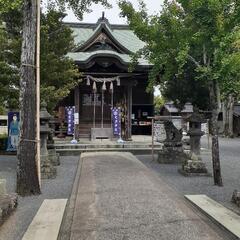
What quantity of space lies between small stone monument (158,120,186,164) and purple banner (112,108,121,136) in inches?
232

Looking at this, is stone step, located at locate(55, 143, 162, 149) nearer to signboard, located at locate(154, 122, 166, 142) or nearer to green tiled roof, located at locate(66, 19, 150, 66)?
signboard, located at locate(154, 122, 166, 142)

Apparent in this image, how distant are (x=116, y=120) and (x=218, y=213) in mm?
15239

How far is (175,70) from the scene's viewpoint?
12.1 meters

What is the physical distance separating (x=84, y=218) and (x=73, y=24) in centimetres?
2775

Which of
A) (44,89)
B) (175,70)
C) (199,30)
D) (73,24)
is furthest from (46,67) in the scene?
(73,24)

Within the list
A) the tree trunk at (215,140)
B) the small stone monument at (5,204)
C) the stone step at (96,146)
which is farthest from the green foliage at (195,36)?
the stone step at (96,146)

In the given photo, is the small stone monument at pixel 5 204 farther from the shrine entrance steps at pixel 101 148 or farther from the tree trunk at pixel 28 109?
the shrine entrance steps at pixel 101 148

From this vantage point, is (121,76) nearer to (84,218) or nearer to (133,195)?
(133,195)

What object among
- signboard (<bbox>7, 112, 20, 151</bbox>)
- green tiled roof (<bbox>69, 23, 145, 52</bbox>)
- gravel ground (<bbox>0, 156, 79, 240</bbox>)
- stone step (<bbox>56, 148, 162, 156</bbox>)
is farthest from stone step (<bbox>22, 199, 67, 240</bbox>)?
green tiled roof (<bbox>69, 23, 145, 52</bbox>)

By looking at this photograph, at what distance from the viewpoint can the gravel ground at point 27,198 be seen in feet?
22.4

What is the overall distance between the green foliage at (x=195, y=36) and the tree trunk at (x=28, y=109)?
279 cm

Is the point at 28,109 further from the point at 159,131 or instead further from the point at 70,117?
the point at 70,117

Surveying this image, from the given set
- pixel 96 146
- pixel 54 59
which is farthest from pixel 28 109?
pixel 96 146

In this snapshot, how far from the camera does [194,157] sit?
1284 centimetres
